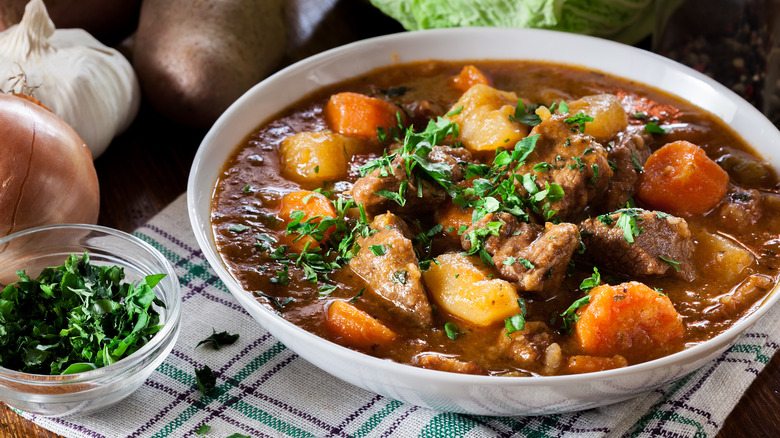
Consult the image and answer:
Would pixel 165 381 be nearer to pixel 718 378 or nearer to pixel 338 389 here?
pixel 338 389

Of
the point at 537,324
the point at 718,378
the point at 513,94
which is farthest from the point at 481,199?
the point at 718,378

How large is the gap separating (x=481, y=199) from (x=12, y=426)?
90.4 inches

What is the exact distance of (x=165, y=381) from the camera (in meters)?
3.43

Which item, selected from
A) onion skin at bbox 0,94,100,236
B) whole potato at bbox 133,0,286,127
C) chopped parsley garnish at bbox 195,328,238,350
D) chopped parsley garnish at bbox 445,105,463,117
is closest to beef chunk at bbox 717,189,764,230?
chopped parsley garnish at bbox 445,105,463,117

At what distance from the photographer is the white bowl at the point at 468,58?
281 centimetres

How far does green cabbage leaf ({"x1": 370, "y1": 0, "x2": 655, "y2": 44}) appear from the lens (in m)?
5.52

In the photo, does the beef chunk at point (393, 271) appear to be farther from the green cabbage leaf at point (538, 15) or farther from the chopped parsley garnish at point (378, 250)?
the green cabbage leaf at point (538, 15)

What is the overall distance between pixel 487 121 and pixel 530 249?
1.01 meters

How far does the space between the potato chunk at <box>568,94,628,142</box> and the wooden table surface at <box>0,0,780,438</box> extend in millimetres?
1423

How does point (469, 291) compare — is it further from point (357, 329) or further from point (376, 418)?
point (376, 418)

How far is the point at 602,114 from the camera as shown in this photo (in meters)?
4.21

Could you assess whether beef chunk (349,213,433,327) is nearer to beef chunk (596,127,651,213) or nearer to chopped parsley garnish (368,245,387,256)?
chopped parsley garnish (368,245,387,256)

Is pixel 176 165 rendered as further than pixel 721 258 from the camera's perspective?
Yes

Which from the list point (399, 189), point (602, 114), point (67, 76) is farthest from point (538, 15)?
point (67, 76)
